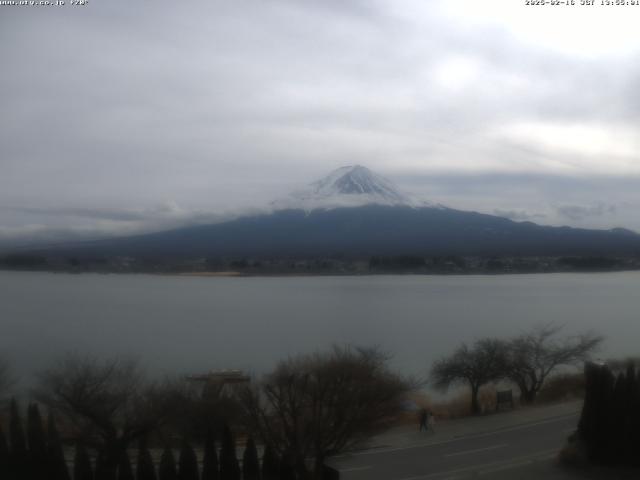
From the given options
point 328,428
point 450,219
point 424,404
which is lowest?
point 424,404

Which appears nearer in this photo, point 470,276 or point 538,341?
point 538,341

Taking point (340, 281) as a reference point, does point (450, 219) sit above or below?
above

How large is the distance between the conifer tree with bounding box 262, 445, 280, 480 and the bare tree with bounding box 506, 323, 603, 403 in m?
5.71

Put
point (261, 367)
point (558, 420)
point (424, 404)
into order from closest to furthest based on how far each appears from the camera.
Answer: point (558, 420)
point (424, 404)
point (261, 367)

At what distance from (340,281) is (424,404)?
16.8 m

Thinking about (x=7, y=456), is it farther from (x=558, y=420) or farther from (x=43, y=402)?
(x=558, y=420)

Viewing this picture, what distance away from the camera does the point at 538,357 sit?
10812mm

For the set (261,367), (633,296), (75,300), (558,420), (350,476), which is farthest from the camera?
(633,296)

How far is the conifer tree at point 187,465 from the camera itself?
4.82 meters

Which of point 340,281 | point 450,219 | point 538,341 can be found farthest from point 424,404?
point 450,219

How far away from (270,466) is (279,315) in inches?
533

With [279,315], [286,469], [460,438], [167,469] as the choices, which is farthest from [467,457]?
[279,315]

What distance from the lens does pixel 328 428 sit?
526 cm

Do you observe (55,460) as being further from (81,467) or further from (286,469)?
(286,469)
